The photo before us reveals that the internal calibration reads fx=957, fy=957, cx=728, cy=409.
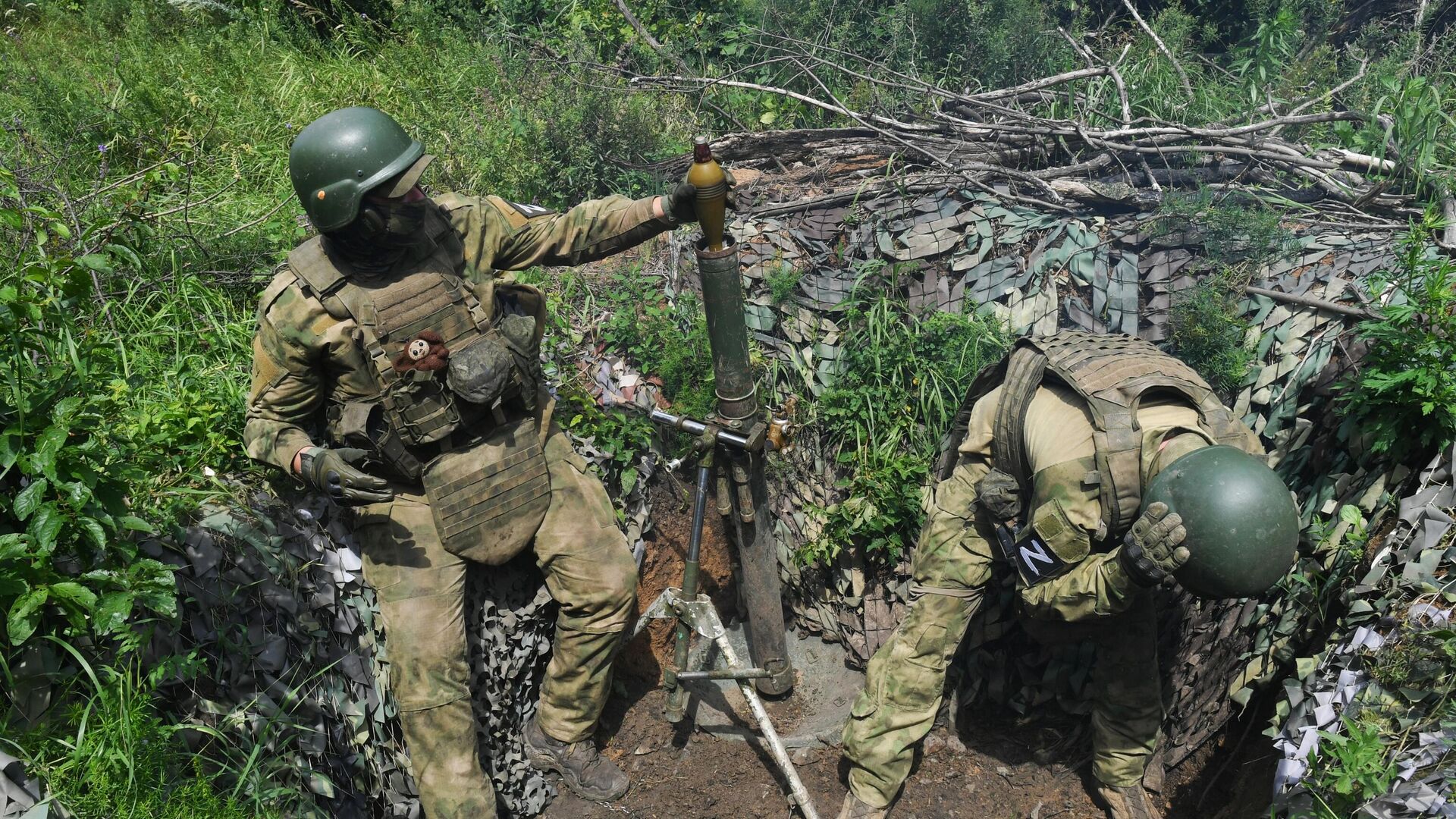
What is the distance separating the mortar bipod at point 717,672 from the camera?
3.88 meters

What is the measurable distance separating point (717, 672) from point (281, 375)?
2.06 meters

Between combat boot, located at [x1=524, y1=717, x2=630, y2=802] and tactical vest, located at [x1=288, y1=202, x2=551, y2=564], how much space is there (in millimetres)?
872

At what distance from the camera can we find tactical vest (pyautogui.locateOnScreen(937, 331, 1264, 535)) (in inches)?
128

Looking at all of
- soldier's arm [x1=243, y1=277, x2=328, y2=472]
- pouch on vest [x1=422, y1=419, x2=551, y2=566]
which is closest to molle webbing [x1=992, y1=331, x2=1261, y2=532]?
pouch on vest [x1=422, y1=419, x2=551, y2=566]

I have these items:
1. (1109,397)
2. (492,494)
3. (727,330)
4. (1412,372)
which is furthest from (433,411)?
(1412,372)

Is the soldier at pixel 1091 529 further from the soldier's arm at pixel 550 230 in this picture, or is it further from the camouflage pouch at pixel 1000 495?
the soldier's arm at pixel 550 230

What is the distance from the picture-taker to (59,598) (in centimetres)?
265

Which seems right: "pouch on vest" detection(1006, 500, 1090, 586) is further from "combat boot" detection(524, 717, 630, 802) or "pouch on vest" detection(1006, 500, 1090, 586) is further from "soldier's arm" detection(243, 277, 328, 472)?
"soldier's arm" detection(243, 277, 328, 472)

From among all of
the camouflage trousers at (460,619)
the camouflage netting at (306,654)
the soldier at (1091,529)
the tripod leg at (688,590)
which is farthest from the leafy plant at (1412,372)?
the camouflage netting at (306,654)

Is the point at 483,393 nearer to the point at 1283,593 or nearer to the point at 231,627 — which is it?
the point at 231,627

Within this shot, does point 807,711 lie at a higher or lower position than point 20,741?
lower

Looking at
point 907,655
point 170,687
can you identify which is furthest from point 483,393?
point 907,655

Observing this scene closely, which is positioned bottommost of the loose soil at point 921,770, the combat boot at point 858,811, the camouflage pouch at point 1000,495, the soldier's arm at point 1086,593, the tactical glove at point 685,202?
the loose soil at point 921,770

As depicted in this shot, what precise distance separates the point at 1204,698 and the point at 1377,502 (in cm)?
106
